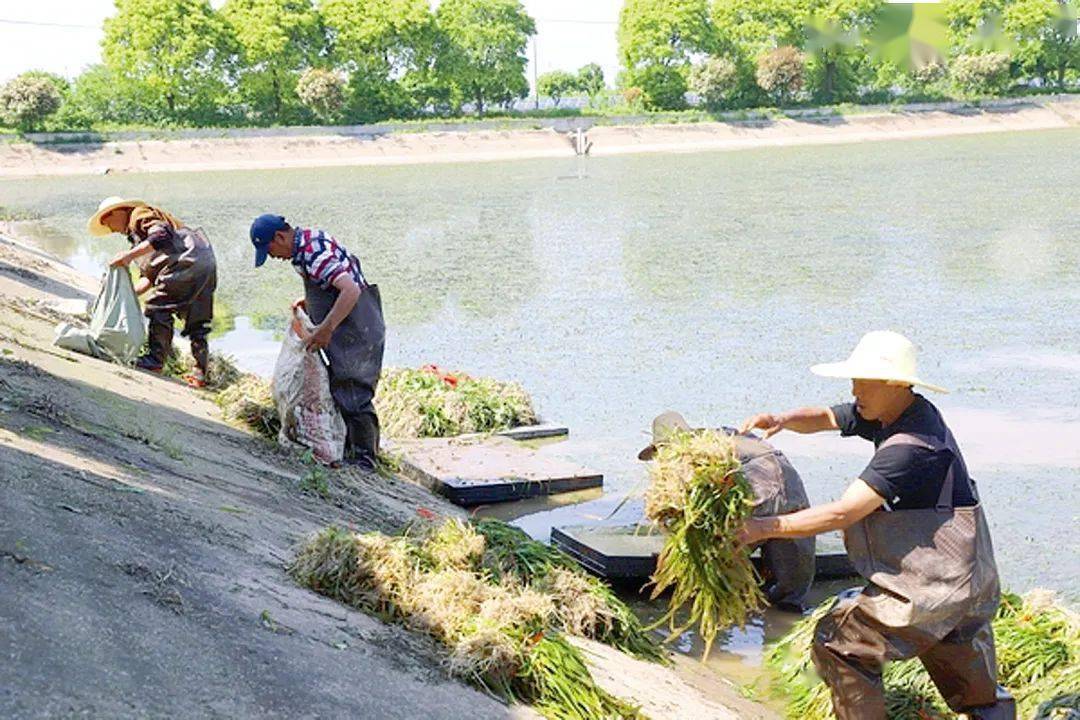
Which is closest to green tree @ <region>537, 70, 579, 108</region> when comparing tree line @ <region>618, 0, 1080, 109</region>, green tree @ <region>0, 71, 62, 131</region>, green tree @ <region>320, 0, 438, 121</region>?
tree line @ <region>618, 0, 1080, 109</region>

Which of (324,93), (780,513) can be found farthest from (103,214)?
(324,93)

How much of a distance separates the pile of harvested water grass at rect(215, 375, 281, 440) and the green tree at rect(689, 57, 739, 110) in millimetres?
73511

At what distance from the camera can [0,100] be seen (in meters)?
64.7

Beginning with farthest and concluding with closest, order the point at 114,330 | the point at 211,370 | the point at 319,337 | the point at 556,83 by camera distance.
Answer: the point at 556,83
the point at 211,370
the point at 114,330
the point at 319,337

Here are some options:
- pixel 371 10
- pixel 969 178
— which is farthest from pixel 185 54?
pixel 969 178

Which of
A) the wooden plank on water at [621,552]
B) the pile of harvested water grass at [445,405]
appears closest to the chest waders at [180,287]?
the pile of harvested water grass at [445,405]

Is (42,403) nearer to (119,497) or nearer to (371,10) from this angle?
(119,497)

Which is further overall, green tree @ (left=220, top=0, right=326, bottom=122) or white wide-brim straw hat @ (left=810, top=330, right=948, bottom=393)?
green tree @ (left=220, top=0, right=326, bottom=122)

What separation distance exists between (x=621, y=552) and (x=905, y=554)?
304 centimetres

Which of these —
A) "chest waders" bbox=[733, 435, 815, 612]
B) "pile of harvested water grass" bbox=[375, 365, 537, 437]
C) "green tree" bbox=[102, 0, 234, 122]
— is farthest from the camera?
"green tree" bbox=[102, 0, 234, 122]

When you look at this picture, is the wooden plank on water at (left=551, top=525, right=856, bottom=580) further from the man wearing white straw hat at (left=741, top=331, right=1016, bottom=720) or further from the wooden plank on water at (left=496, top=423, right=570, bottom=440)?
the wooden plank on water at (left=496, top=423, right=570, bottom=440)

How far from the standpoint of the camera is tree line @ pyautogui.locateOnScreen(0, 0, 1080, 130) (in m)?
77.1

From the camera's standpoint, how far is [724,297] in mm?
19500

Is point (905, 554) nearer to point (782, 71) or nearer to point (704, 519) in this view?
point (704, 519)
